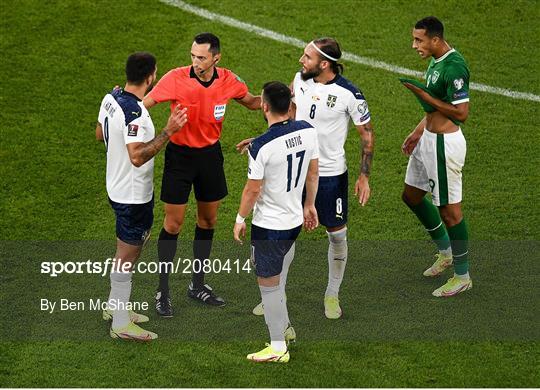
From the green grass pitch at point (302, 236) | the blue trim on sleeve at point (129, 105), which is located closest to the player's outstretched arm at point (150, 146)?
the blue trim on sleeve at point (129, 105)

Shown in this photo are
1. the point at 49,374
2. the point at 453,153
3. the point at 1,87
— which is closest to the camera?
the point at 49,374

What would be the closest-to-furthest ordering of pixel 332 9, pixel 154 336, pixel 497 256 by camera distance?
pixel 154 336, pixel 497 256, pixel 332 9

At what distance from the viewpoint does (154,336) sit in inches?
389

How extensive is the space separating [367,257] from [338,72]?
7.21 ft

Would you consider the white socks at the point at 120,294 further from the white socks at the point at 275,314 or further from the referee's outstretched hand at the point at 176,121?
the referee's outstretched hand at the point at 176,121

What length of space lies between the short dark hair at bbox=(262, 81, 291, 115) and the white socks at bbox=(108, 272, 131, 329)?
2.01m

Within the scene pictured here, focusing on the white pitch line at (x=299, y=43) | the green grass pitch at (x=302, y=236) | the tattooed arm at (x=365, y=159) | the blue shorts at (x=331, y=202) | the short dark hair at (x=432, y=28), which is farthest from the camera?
the white pitch line at (x=299, y=43)

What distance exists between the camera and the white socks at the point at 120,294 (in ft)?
32.2

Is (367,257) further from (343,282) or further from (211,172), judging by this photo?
(211,172)

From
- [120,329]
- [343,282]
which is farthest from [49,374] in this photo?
[343,282]

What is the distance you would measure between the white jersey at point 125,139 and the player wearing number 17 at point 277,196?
3.13 feet

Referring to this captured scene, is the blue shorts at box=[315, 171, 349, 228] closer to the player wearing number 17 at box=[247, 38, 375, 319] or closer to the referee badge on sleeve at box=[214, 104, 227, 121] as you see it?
the player wearing number 17 at box=[247, 38, 375, 319]

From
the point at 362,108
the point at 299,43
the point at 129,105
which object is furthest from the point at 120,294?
the point at 299,43

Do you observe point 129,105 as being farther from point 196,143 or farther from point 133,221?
point 133,221
